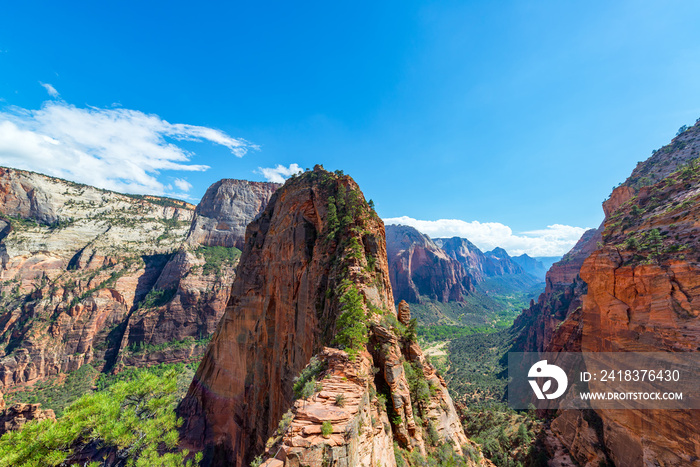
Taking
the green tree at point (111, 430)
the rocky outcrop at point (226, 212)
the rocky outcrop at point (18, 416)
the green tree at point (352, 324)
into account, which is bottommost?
the rocky outcrop at point (18, 416)

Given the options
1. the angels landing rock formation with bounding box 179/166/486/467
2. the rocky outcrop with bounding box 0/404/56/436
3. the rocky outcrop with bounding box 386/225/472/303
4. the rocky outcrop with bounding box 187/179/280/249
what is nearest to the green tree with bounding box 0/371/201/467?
the angels landing rock formation with bounding box 179/166/486/467

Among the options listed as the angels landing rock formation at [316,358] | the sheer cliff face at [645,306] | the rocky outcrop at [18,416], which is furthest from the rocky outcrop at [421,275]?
the rocky outcrop at [18,416]

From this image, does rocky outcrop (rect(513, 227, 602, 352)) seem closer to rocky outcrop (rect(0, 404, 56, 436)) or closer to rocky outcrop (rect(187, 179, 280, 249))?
rocky outcrop (rect(0, 404, 56, 436))

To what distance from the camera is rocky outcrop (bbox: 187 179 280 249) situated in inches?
4323

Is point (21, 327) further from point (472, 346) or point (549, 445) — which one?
point (472, 346)

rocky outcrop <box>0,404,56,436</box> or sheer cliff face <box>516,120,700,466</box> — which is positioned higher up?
sheer cliff face <box>516,120,700,466</box>

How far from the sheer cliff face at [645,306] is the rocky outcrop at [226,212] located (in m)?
114

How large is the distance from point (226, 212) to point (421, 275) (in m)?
134

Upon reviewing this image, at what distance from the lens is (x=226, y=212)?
116500 mm

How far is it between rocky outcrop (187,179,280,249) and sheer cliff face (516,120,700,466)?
11406 centimetres

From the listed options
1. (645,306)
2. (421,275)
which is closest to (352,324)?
(645,306)

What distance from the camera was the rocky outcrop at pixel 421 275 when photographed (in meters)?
166

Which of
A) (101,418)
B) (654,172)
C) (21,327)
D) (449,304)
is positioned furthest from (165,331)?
(449,304)

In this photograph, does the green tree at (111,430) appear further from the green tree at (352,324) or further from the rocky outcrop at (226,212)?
the rocky outcrop at (226,212)
